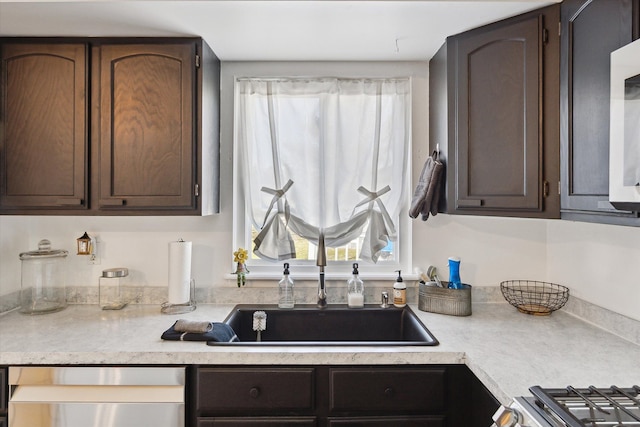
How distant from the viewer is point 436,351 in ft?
4.80

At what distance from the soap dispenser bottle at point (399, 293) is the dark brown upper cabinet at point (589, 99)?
806 millimetres

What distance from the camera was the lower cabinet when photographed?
147cm

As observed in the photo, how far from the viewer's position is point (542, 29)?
5.11 feet

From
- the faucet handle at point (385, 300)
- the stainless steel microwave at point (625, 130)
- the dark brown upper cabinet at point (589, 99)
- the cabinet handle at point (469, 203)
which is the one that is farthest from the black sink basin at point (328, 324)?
the stainless steel microwave at point (625, 130)

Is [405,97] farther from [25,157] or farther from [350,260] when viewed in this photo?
[25,157]

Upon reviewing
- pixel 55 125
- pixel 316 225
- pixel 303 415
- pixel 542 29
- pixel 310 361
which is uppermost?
pixel 542 29

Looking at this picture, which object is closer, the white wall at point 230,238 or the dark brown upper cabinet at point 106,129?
the dark brown upper cabinet at point 106,129

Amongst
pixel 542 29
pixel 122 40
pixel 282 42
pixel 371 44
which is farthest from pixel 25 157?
pixel 542 29

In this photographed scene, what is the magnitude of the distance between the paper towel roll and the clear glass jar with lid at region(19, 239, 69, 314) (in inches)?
22.3

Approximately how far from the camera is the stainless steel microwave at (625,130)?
107 cm

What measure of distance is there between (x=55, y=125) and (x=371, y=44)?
1.48m

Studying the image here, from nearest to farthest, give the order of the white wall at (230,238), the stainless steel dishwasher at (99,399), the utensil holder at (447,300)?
the stainless steel dishwasher at (99,399), the utensil holder at (447,300), the white wall at (230,238)

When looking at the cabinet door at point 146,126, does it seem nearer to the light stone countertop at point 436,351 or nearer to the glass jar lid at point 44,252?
the glass jar lid at point 44,252

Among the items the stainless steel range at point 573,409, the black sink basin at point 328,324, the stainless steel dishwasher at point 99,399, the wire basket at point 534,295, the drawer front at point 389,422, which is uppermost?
the wire basket at point 534,295
